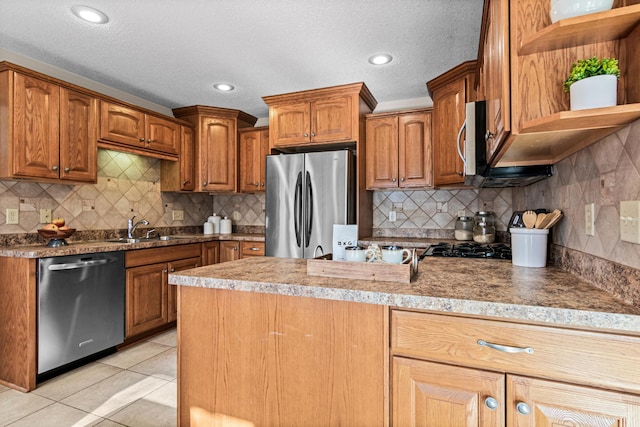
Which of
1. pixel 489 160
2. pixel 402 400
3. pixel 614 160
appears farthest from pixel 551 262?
pixel 402 400

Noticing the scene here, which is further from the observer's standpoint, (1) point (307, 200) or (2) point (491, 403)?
(1) point (307, 200)

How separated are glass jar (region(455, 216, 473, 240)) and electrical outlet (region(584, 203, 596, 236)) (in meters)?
2.04

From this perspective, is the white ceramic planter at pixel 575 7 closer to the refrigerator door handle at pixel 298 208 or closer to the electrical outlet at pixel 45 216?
the refrigerator door handle at pixel 298 208

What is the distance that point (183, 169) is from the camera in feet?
12.5

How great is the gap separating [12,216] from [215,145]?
76.3 inches

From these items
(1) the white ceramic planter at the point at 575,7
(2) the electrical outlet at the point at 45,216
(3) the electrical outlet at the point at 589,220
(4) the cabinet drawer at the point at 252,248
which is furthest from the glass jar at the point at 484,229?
(2) the electrical outlet at the point at 45,216

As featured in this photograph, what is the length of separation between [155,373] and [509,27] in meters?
2.84

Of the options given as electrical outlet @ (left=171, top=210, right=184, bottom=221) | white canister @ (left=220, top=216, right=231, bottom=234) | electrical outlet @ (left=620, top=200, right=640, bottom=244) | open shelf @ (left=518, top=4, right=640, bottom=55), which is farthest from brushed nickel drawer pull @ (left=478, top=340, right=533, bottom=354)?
electrical outlet @ (left=171, top=210, right=184, bottom=221)

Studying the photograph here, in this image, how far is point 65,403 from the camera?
82.3 inches

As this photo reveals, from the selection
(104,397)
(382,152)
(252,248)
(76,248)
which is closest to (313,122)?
(382,152)

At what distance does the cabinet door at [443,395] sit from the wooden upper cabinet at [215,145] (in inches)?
130

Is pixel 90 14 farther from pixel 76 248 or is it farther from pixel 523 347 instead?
pixel 523 347

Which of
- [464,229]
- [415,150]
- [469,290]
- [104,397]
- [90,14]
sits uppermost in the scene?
[90,14]

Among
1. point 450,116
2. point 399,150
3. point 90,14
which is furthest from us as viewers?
point 399,150
